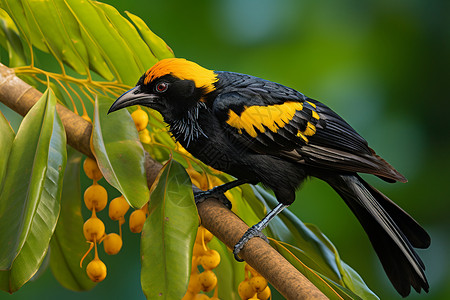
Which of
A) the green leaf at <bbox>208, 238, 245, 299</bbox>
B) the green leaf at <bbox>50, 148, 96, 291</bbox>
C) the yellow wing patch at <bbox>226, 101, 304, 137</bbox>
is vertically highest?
the yellow wing patch at <bbox>226, 101, 304, 137</bbox>

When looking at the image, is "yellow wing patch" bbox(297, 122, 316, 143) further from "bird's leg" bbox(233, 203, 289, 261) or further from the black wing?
"bird's leg" bbox(233, 203, 289, 261)

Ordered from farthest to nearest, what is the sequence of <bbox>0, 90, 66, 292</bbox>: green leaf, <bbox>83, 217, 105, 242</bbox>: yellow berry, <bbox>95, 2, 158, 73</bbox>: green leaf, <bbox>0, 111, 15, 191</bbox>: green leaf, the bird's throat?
the bird's throat
<bbox>95, 2, 158, 73</bbox>: green leaf
<bbox>83, 217, 105, 242</bbox>: yellow berry
<bbox>0, 111, 15, 191</bbox>: green leaf
<bbox>0, 90, 66, 292</bbox>: green leaf

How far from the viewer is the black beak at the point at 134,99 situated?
4.29 ft

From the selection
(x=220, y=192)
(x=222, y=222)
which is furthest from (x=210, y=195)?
(x=222, y=222)

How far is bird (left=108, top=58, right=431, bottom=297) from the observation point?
59.5 inches

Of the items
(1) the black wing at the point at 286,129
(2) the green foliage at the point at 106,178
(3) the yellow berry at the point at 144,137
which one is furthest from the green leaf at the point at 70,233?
(1) the black wing at the point at 286,129

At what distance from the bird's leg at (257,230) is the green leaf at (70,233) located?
18.7 inches

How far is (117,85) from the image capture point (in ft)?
4.87

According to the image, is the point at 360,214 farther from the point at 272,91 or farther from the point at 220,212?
the point at 220,212

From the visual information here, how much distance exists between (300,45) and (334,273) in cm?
186

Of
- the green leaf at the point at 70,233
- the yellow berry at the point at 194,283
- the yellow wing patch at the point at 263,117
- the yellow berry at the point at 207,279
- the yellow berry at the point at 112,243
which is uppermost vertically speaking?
the yellow wing patch at the point at 263,117

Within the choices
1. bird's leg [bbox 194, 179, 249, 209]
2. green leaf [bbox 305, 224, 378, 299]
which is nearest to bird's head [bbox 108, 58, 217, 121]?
bird's leg [bbox 194, 179, 249, 209]

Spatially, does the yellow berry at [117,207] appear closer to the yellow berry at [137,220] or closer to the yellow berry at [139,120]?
the yellow berry at [137,220]

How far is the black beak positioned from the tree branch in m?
0.08
